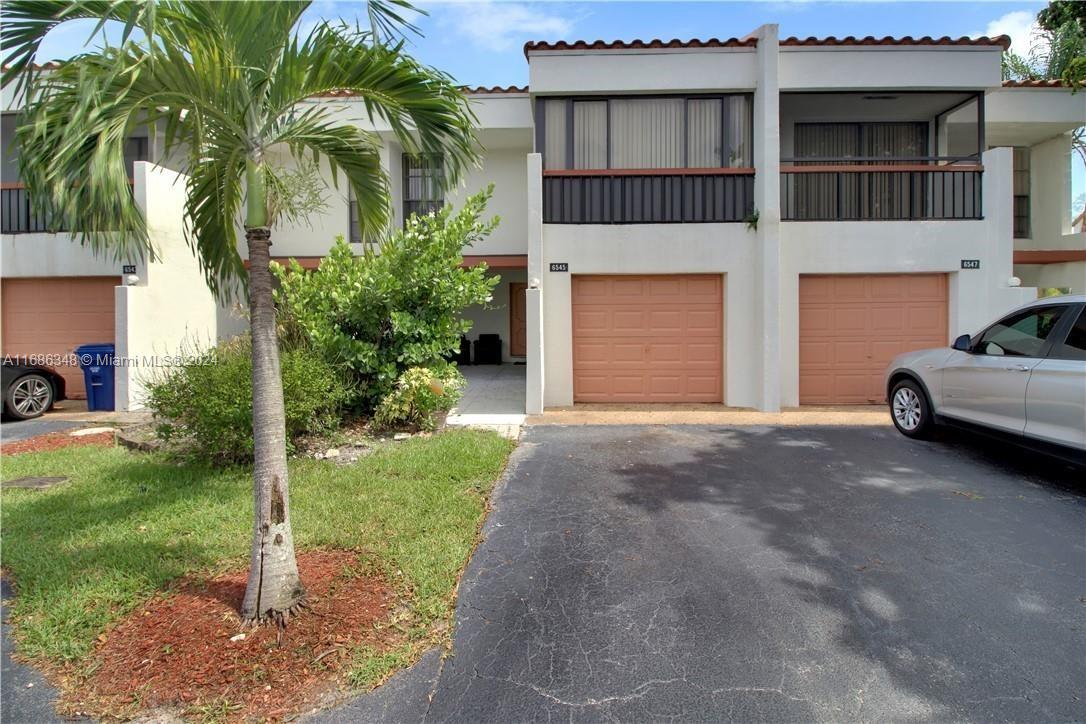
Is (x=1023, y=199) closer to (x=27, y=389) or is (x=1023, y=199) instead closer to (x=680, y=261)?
(x=680, y=261)

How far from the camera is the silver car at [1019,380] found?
5441mm

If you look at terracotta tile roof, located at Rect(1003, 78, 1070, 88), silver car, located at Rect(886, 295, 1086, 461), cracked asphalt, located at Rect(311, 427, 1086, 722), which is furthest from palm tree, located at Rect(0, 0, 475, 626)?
Result: terracotta tile roof, located at Rect(1003, 78, 1070, 88)

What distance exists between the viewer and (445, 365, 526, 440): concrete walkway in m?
8.95

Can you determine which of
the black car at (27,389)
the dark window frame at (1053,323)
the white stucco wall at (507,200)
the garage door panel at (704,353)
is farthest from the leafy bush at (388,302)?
the dark window frame at (1053,323)

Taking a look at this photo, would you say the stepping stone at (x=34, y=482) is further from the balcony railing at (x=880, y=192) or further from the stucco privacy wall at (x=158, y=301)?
the balcony railing at (x=880, y=192)

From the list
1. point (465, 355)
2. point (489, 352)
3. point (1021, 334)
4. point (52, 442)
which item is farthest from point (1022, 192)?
point (52, 442)

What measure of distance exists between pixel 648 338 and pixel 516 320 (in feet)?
22.6

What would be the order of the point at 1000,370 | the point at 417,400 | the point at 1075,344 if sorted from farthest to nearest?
the point at 417,400 → the point at 1000,370 → the point at 1075,344

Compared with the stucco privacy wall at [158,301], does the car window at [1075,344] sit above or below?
below

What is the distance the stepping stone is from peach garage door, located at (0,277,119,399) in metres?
6.25

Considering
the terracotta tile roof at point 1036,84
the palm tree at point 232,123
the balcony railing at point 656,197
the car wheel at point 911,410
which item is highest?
the terracotta tile roof at point 1036,84

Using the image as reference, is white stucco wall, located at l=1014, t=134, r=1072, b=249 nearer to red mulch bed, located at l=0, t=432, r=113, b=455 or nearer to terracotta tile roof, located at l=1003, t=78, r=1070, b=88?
terracotta tile roof, located at l=1003, t=78, r=1070, b=88

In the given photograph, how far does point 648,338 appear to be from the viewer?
10312mm

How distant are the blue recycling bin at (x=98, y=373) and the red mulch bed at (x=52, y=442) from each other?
217 centimetres
